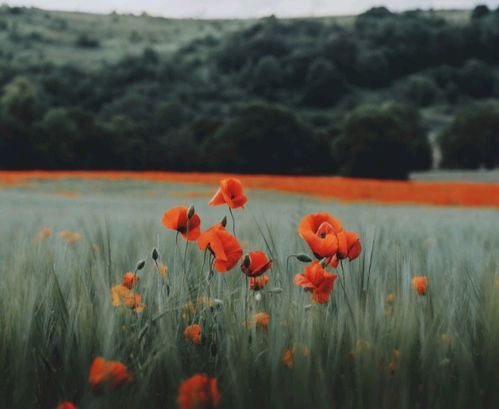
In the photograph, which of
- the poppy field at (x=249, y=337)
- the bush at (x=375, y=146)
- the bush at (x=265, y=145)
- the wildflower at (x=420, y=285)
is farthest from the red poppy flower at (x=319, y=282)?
the bush at (x=265, y=145)

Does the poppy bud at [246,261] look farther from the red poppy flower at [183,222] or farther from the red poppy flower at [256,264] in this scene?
the red poppy flower at [183,222]

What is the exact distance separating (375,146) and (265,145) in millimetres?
4664

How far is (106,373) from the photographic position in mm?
939

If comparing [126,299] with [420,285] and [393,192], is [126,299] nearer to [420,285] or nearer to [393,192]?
[420,285]

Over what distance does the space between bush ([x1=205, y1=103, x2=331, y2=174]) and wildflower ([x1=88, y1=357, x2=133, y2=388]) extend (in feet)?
92.0

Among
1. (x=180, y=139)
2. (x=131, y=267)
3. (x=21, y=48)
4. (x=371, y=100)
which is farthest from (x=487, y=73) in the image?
(x=131, y=267)

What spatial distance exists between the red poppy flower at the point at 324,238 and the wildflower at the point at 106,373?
0.45 m

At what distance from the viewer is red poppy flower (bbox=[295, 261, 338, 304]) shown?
1.21 metres

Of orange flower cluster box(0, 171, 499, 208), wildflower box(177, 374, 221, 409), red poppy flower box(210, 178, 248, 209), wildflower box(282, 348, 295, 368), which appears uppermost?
orange flower cluster box(0, 171, 499, 208)

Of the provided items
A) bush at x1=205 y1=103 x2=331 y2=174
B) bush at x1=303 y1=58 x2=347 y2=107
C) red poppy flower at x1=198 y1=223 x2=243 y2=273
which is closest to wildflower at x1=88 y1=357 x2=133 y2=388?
red poppy flower at x1=198 y1=223 x2=243 y2=273

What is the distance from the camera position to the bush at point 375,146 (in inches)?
1064

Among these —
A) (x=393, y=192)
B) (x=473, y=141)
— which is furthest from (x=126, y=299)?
(x=473, y=141)

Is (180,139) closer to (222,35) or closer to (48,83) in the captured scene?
(48,83)

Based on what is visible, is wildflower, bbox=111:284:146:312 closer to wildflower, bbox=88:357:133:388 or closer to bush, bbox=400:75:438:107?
wildflower, bbox=88:357:133:388
